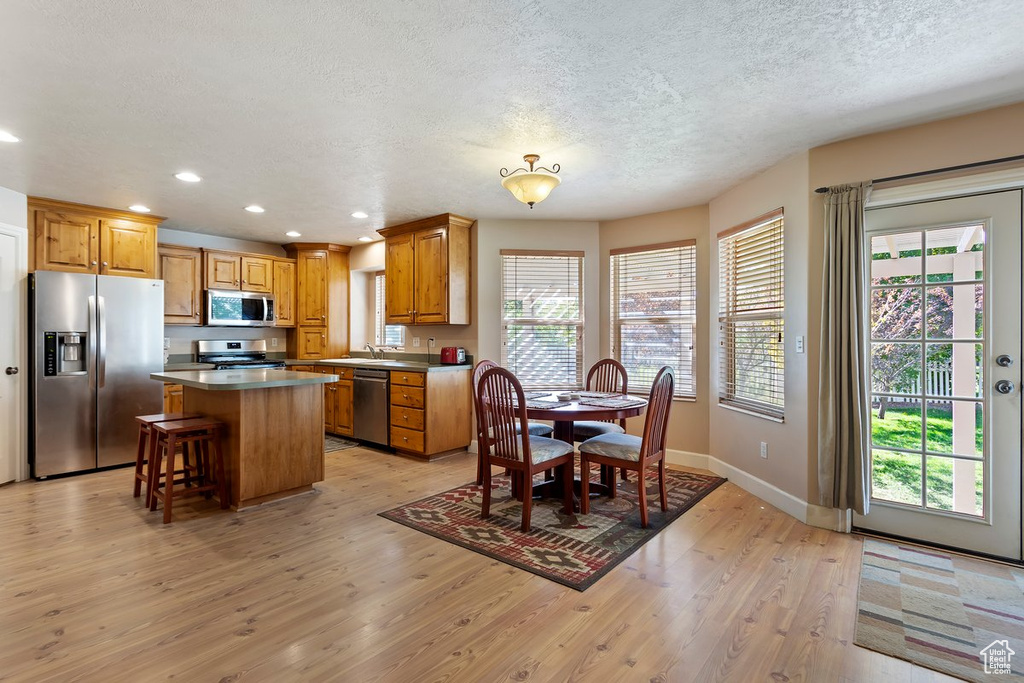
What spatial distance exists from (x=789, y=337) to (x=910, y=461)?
0.98 meters

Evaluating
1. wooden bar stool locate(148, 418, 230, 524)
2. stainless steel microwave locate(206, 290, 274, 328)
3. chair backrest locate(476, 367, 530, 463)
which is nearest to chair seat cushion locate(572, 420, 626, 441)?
chair backrest locate(476, 367, 530, 463)

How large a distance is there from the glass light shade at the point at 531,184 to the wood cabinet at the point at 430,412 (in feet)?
7.39

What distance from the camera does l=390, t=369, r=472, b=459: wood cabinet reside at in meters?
4.88

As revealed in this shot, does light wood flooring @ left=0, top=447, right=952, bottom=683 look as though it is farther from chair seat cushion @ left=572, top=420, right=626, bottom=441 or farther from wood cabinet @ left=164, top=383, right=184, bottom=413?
wood cabinet @ left=164, top=383, right=184, bottom=413

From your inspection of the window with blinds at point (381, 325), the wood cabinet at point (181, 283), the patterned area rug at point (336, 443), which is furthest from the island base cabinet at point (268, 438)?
the window with blinds at point (381, 325)

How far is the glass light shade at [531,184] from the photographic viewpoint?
10.3 ft

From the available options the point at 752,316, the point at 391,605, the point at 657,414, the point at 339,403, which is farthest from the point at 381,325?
the point at 391,605

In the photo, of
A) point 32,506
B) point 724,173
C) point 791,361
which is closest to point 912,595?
point 791,361

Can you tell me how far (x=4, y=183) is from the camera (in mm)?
3922

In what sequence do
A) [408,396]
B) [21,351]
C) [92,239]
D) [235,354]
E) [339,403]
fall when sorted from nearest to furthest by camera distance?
[21,351] < [92,239] < [408,396] < [339,403] < [235,354]

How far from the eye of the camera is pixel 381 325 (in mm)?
6824

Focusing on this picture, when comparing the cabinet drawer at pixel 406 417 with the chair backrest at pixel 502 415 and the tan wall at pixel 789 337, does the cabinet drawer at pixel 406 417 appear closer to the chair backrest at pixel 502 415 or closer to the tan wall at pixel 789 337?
the chair backrest at pixel 502 415

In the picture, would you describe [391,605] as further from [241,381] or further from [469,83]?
[469,83]

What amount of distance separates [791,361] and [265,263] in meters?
5.81
